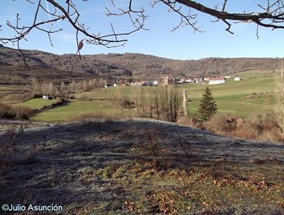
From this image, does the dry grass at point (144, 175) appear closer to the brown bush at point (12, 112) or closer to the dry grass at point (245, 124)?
the dry grass at point (245, 124)

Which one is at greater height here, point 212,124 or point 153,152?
point 153,152

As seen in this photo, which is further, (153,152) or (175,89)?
(175,89)

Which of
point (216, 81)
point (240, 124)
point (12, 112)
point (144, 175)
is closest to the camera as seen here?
point (144, 175)

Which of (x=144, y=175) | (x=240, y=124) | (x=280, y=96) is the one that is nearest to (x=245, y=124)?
(x=240, y=124)

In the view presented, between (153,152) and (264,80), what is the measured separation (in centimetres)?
7200

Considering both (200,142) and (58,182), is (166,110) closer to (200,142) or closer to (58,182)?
(200,142)

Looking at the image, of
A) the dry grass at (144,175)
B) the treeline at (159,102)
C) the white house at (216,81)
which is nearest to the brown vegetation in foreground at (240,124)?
the treeline at (159,102)

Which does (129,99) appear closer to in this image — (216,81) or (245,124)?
(245,124)

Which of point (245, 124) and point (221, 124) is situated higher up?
point (221, 124)

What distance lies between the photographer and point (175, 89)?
33.4 metres

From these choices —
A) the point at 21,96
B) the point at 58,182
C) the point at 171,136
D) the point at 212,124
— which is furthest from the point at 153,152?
the point at 21,96

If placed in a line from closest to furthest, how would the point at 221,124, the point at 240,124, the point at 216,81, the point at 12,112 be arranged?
the point at 12,112
the point at 221,124
the point at 240,124
the point at 216,81

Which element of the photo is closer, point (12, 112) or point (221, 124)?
point (12, 112)

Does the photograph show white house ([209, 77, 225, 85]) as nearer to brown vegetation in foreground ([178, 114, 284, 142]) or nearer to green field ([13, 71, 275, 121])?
green field ([13, 71, 275, 121])
